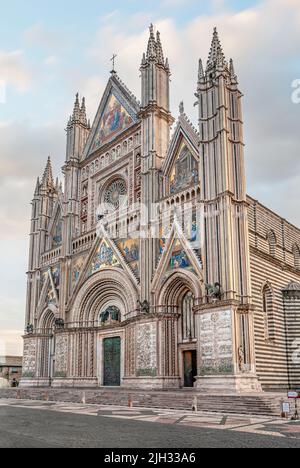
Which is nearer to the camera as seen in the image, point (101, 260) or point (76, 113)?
point (101, 260)

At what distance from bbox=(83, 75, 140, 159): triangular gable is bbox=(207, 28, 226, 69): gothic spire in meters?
8.02

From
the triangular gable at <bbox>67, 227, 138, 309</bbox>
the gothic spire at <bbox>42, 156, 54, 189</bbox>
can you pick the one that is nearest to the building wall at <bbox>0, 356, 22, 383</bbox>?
the gothic spire at <bbox>42, 156, 54, 189</bbox>

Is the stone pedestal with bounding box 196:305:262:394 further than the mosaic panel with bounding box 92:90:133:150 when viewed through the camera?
No

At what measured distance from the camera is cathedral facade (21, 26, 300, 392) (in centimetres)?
2636

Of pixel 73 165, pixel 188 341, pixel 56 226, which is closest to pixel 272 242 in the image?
pixel 188 341

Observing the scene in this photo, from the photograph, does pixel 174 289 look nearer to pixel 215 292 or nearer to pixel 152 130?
pixel 215 292

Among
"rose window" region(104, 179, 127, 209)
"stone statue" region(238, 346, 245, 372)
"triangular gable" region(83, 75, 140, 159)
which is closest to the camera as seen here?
"stone statue" region(238, 346, 245, 372)

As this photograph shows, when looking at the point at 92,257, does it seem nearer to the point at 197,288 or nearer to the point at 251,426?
the point at 197,288

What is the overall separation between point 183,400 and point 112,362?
464 inches

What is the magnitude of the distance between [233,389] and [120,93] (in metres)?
25.9

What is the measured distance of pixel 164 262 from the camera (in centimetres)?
2995

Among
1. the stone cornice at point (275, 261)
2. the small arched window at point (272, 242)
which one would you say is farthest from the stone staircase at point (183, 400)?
the small arched window at point (272, 242)

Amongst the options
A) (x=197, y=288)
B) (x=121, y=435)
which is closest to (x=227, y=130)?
(x=197, y=288)

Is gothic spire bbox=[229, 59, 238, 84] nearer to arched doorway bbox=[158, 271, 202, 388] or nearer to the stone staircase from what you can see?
arched doorway bbox=[158, 271, 202, 388]
